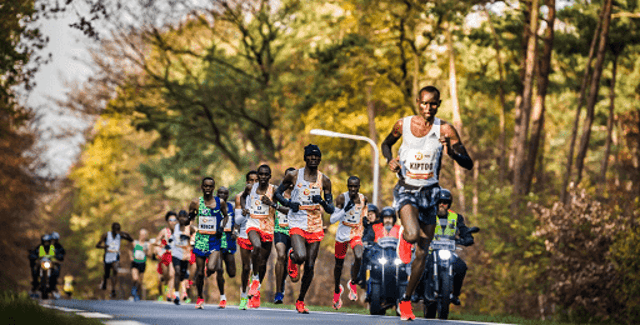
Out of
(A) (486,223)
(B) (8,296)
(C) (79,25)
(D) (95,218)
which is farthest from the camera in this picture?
(D) (95,218)

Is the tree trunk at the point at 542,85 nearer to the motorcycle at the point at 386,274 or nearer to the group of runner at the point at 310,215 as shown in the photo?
the group of runner at the point at 310,215

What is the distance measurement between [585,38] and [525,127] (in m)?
5.19

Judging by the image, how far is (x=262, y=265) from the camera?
16172 mm

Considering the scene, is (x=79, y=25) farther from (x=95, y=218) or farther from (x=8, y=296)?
(x=95, y=218)

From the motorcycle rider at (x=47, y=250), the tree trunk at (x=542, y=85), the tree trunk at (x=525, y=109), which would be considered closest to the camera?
the motorcycle rider at (x=47, y=250)

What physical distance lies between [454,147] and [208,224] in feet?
21.8

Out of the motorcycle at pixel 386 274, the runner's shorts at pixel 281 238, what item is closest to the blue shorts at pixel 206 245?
the runner's shorts at pixel 281 238

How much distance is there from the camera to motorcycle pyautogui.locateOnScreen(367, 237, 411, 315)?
1619 cm

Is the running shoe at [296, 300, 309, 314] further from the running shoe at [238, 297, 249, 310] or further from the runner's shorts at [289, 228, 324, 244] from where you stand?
the running shoe at [238, 297, 249, 310]

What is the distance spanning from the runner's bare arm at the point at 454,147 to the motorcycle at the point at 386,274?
202 inches

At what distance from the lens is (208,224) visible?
17000 millimetres

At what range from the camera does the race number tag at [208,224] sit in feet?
55.7

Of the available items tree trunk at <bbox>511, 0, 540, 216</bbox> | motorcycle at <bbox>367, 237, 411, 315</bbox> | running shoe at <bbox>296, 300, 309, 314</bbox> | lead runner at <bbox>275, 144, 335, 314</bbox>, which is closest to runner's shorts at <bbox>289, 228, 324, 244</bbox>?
lead runner at <bbox>275, 144, 335, 314</bbox>

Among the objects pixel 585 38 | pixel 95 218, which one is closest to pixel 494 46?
pixel 585 38
